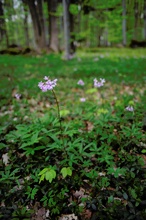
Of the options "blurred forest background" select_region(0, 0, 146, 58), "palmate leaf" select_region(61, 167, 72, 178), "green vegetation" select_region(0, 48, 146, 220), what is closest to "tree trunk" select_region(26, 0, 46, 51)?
"blurred forest background" select_region(0, 0, 146, 58)

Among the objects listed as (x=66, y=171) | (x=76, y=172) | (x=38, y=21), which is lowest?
(x=76, y=172)

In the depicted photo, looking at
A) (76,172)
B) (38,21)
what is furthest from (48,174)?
(38,21)

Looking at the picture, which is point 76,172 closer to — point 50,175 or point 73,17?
point 50,175

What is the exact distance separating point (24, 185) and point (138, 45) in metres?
17.4

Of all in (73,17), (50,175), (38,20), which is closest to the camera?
(50,175)

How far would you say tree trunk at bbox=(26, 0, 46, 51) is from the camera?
13.1m

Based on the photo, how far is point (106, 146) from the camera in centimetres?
211

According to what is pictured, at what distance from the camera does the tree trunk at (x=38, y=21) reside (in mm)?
13148

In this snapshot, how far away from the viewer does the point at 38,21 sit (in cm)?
1373

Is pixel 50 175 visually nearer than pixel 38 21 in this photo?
Yes

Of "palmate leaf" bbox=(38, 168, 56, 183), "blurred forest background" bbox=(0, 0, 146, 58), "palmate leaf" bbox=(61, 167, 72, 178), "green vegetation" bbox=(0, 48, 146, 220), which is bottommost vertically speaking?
"green vegetation" bbox=(0, 48, 146, 220)

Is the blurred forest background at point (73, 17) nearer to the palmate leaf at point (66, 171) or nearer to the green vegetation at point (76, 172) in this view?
the green vegetation at point (76, 172)

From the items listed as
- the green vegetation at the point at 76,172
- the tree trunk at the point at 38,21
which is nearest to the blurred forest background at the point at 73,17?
the tree trunk at the point at 38,21

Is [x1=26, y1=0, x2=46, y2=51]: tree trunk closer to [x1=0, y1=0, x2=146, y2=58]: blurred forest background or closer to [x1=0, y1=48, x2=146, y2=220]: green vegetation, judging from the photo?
[x1=0, y1=0, x2=146, y2=58]: blurred forest background
